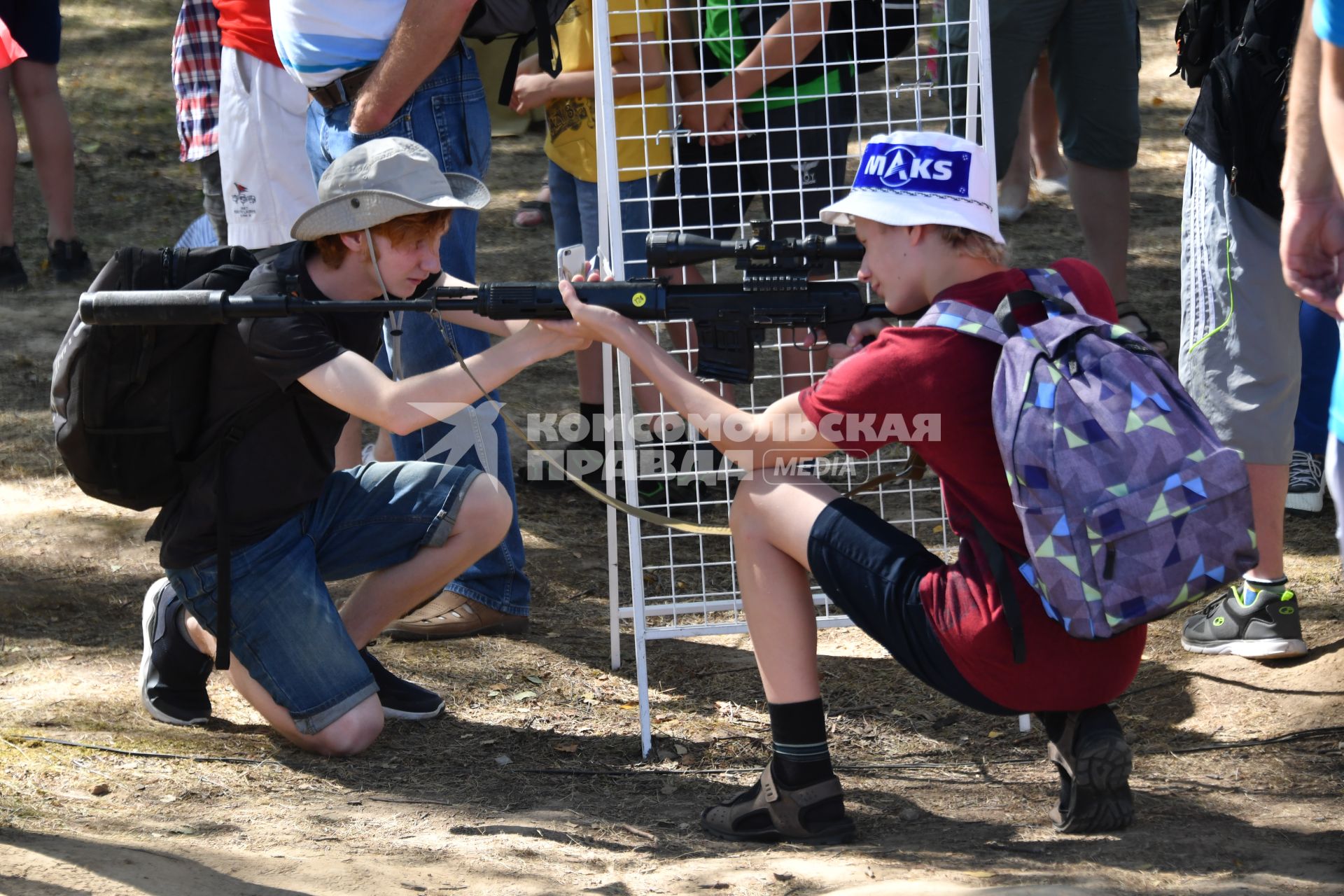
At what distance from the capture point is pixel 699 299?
9.85 ft

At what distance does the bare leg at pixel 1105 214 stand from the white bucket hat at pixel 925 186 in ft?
8.84

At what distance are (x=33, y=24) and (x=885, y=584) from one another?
5441 mm

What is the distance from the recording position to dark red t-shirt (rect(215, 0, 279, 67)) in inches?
170

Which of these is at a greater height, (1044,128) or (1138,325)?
(1044,128)

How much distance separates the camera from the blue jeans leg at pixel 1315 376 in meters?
4.75

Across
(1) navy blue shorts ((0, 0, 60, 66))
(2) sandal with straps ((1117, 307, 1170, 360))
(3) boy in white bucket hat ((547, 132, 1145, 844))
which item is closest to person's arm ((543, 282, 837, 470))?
(3) boy in white bucket hat ((547, 132, 1145, 844))

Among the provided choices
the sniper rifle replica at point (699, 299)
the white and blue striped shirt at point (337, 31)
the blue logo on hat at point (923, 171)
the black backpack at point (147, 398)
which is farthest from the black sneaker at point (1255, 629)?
the white and blue striped shirt at point (337, 31)

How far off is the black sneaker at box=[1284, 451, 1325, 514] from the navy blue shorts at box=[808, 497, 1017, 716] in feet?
7.94

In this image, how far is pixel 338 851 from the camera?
286cm

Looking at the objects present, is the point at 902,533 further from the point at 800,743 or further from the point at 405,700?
the point at 405,700

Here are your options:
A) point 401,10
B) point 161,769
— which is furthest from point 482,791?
point 401,10

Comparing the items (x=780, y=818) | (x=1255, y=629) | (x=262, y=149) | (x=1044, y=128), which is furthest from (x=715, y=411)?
(x=1044, y=128)

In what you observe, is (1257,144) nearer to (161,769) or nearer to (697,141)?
(697,141)

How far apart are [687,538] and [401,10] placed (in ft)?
6.46
